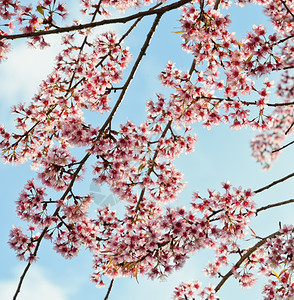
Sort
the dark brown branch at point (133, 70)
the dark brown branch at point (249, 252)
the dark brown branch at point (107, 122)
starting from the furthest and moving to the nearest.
A: the dark brown branch at point (249, 252) → the dark brown branch at point (133, 70) → the dark brown branch at point (107, 122)

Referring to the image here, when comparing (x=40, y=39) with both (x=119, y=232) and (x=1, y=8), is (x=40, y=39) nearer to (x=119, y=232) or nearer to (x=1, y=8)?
(x=1, y=8)

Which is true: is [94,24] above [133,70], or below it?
below

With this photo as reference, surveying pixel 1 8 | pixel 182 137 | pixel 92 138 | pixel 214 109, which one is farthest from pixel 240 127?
pixel 1 8

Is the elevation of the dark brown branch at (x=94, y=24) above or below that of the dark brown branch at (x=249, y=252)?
above

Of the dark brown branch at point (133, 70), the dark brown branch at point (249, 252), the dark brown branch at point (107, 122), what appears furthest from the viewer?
the dark brown branch at point (249, 252)

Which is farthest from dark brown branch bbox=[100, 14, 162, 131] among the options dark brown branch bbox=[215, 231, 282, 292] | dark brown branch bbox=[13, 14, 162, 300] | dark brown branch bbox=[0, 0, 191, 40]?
dark brown branch bbox=[215, 231, 282, 292]

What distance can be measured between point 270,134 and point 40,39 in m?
3.18

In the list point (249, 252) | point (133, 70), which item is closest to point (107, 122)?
point (133, 70)

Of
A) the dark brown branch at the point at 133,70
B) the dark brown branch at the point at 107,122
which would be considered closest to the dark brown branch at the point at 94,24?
the dark brown branch at the point at 107,122

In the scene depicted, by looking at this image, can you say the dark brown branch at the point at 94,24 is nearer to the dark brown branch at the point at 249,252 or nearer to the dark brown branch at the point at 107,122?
the dark brown branch at the point at 107,122

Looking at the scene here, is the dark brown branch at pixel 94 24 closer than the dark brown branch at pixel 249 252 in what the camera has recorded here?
Yes

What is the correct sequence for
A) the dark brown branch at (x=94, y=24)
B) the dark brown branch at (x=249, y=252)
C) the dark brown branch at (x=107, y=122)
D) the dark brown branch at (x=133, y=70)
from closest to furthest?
the dark brown branch at (x=94, y=24), the dark brown branch at (x=107, y=122), the dark brown branch at (x=133, y=70), the dark brown branch at (x=249, y=252)

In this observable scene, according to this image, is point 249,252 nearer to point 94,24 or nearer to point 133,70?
point 133,70

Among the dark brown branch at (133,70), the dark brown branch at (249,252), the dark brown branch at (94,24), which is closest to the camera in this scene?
the dark brown branch at (94,24)
